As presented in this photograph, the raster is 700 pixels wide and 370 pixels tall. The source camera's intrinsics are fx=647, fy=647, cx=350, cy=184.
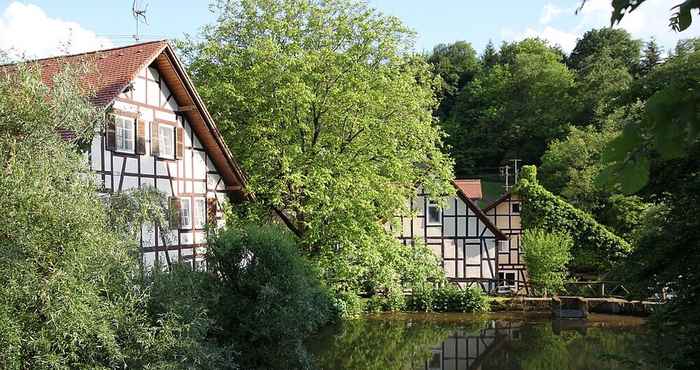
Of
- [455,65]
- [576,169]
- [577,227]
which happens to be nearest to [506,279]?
[577,227]

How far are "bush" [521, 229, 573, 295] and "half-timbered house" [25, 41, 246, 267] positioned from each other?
12.9 meters

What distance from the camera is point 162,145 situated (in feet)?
49.1

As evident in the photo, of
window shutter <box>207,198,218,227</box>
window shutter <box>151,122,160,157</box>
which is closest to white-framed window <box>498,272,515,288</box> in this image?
window shutter <box>207,198,218,227</box>

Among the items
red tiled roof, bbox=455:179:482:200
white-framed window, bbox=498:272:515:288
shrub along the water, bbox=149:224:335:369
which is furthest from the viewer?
red tiled roof, bbox=455:179:482:200

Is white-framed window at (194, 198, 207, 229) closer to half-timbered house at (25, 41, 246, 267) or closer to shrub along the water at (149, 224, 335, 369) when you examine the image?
half-timbered house at (25, 41, 246, 267)

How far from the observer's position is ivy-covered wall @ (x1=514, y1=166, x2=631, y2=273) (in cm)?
2725

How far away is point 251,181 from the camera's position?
1775 cm

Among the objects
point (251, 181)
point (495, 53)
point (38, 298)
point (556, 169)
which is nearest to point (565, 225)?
point (556, 169)

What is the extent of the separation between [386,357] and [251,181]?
5.95 metres

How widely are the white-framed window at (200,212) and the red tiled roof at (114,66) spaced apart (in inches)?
151

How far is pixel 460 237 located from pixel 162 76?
14.8m

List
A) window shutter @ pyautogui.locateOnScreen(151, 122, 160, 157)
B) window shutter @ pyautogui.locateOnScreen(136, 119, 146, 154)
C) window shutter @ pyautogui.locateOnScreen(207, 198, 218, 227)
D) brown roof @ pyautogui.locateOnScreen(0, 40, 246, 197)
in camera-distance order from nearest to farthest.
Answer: brown roof @ pyautogui.locateOnScreen(0, 40, 246, 197) < window shutter @ pyautogui.locateOnScreen(136, 119, 146, 154) < window shutter @ pyautogui.locateOnScreen(151, 122, 160, 157) < window shutter @ pyautogui.locateOnScreen(207, 198, 218, 227)

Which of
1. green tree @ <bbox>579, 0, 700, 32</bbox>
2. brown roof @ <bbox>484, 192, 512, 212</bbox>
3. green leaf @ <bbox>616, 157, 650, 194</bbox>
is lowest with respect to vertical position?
brown roof @ <bbox>484, 192, 512, 212</bbox>

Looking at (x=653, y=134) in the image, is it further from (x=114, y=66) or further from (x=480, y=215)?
(x=480, y=215)
